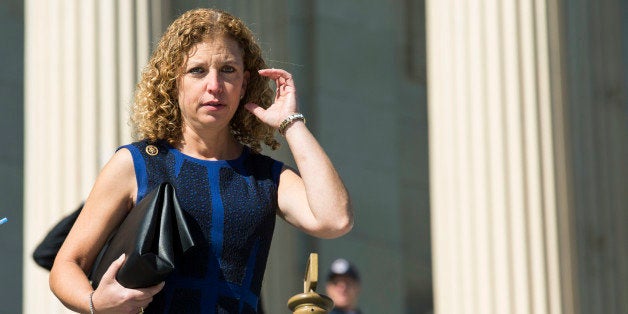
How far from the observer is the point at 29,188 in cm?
1102

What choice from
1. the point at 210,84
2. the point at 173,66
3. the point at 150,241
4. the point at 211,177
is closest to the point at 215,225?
the point at 211,177

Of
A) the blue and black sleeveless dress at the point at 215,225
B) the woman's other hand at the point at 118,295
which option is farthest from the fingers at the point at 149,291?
the blue and black sleeveless dress at the point at 215,225

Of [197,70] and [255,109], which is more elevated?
[197,70]

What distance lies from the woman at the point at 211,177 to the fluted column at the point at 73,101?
5558 mm

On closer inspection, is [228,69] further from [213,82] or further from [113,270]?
[113,270]

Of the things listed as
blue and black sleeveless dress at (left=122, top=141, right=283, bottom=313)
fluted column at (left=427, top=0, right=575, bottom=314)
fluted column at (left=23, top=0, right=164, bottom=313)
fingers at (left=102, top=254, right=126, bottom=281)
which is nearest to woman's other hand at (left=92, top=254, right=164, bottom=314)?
fingers at (left=102, top=254, right=126, bottom=281)

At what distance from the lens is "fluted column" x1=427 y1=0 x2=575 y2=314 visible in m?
11.6

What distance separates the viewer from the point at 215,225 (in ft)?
16.1

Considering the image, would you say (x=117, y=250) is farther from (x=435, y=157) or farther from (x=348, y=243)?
(x=348, y=243)

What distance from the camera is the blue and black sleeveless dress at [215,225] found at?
4.84 meters

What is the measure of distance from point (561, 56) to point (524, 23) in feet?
1.35

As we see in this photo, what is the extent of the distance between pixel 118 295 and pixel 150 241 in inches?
7.5

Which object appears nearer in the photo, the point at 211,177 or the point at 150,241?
the point at 150,241

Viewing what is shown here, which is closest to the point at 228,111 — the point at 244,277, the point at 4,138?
the point at 244,277
